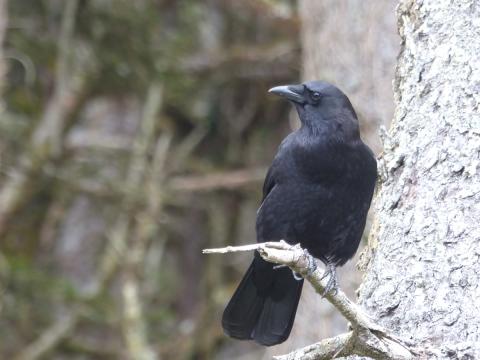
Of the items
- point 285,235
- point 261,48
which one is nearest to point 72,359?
point 261,48

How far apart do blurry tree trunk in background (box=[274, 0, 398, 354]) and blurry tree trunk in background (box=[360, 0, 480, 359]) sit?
2.18 metres

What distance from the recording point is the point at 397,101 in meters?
4.56

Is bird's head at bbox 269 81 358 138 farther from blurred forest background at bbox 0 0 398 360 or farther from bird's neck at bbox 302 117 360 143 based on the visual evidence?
blurred forest background at bbox 0 0 398 360

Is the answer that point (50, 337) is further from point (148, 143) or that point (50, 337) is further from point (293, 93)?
point (293, 93)

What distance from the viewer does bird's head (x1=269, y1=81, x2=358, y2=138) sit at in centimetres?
474

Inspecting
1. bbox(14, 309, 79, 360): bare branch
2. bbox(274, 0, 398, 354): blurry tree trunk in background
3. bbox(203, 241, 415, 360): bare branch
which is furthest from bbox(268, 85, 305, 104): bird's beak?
bbox(14, 309, 79, 360): bare branch

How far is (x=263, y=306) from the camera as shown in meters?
4.79

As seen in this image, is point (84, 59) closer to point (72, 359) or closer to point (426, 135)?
point (72, 359)

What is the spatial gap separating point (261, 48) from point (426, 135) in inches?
175

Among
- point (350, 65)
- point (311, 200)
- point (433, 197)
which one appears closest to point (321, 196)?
point (311, 200)

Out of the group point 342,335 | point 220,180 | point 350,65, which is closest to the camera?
point 342,335

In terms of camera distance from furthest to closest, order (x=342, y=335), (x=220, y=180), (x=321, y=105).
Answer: (x=220, y=180)
(x=321, y=105)
(x=342, y=335)

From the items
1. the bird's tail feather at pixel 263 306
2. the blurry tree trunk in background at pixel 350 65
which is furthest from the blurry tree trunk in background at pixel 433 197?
the blurry tree trunk in background at pixel 350 65

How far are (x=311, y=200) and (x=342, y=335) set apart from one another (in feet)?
4.11
